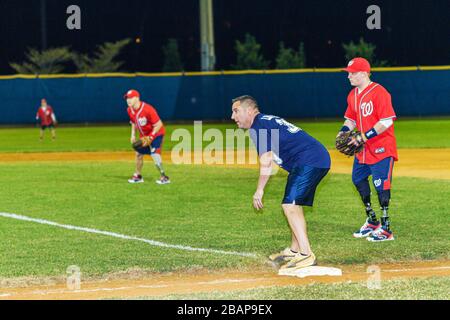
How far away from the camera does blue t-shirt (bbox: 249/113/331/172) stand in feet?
29.7

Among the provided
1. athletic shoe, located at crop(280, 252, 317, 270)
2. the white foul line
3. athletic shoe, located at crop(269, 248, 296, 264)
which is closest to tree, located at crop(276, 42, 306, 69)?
the white foul line

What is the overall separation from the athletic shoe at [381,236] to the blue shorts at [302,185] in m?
2.13

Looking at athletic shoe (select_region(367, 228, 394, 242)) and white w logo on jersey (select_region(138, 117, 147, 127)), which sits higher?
white w logo on jersey (select_region(138, 117, 147, 127))

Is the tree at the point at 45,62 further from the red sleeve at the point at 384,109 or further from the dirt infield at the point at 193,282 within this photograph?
the dirt infield at the point at 193,282

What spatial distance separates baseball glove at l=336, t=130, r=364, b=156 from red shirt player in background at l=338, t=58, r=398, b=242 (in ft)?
0.25

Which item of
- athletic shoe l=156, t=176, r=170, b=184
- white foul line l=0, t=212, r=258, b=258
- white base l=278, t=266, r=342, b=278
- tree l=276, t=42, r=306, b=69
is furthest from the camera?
tree l=276, t=42, r=306, b=69

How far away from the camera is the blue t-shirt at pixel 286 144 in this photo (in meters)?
9.06

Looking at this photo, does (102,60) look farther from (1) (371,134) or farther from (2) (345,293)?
(2) (345,293)

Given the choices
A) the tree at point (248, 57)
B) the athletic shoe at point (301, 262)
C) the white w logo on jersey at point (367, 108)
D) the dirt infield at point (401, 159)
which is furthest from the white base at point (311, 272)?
the tree at point (248, 57)

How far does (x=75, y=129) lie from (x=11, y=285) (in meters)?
32.7

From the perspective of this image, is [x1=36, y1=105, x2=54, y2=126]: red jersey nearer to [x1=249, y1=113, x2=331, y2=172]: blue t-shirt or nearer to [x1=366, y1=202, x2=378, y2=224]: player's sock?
[x1=366, y1=202, x2=378, y2=224]: player's sock

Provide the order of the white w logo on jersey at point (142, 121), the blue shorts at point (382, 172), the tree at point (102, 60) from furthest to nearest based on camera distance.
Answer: the tree at point (102, 60) → the white w logo on jersey at point (142, 121) → the blue shorts at point (382, 172)

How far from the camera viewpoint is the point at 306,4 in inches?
2414

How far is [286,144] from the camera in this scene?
30.8 ft
